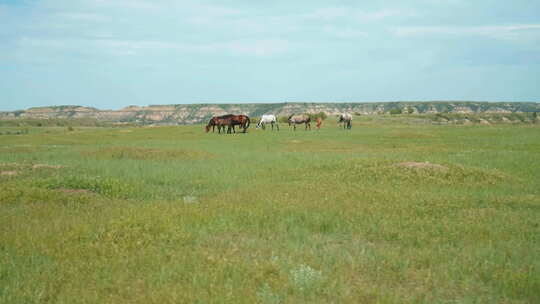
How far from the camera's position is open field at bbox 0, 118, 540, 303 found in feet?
21.4

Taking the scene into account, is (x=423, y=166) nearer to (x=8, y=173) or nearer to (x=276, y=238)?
(x=276, y=238)

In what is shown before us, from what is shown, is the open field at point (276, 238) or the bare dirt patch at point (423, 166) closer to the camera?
the open field at point (276, 238)

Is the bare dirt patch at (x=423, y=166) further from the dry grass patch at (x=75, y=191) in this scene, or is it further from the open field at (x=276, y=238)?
the dry grass patch at (x=75, y=191)

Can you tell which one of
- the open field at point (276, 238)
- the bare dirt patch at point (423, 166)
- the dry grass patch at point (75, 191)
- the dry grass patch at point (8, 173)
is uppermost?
the bare dirt patch at point (423, 166)

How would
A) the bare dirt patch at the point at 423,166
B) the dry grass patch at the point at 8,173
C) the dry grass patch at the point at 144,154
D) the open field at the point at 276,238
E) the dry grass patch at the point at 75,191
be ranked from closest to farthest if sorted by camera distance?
1. the open field at the point at 276,238
2. the dry grass patch at the point at 75,191
3. the bare dirt patch at the point at 423,166
4. the dry grass patch at the point at 8,173
5. the dry grass patch at the point at 144,154

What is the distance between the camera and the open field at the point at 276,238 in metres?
6.52

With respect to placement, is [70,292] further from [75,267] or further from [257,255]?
[257,255]

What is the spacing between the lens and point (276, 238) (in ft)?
29.7

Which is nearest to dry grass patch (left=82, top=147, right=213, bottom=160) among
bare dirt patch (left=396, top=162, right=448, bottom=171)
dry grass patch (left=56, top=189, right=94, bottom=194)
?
dry grass patch (left=56, top=189, right=94, bottom=194)

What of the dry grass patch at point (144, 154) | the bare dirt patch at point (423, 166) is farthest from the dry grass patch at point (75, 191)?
the dry grass patch at point (144, 154)

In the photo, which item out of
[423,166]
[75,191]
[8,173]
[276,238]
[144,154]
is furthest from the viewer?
[144,154]

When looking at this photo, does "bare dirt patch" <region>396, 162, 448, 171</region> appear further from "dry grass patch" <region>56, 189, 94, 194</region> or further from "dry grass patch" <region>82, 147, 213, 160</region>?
"dry grass patch" <region>82, 147, 213, 160</region>

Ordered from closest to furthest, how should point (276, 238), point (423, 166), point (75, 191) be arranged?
point (276, 238) < point (75, 191) < point (423, 166)

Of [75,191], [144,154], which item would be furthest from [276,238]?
[144,154]
